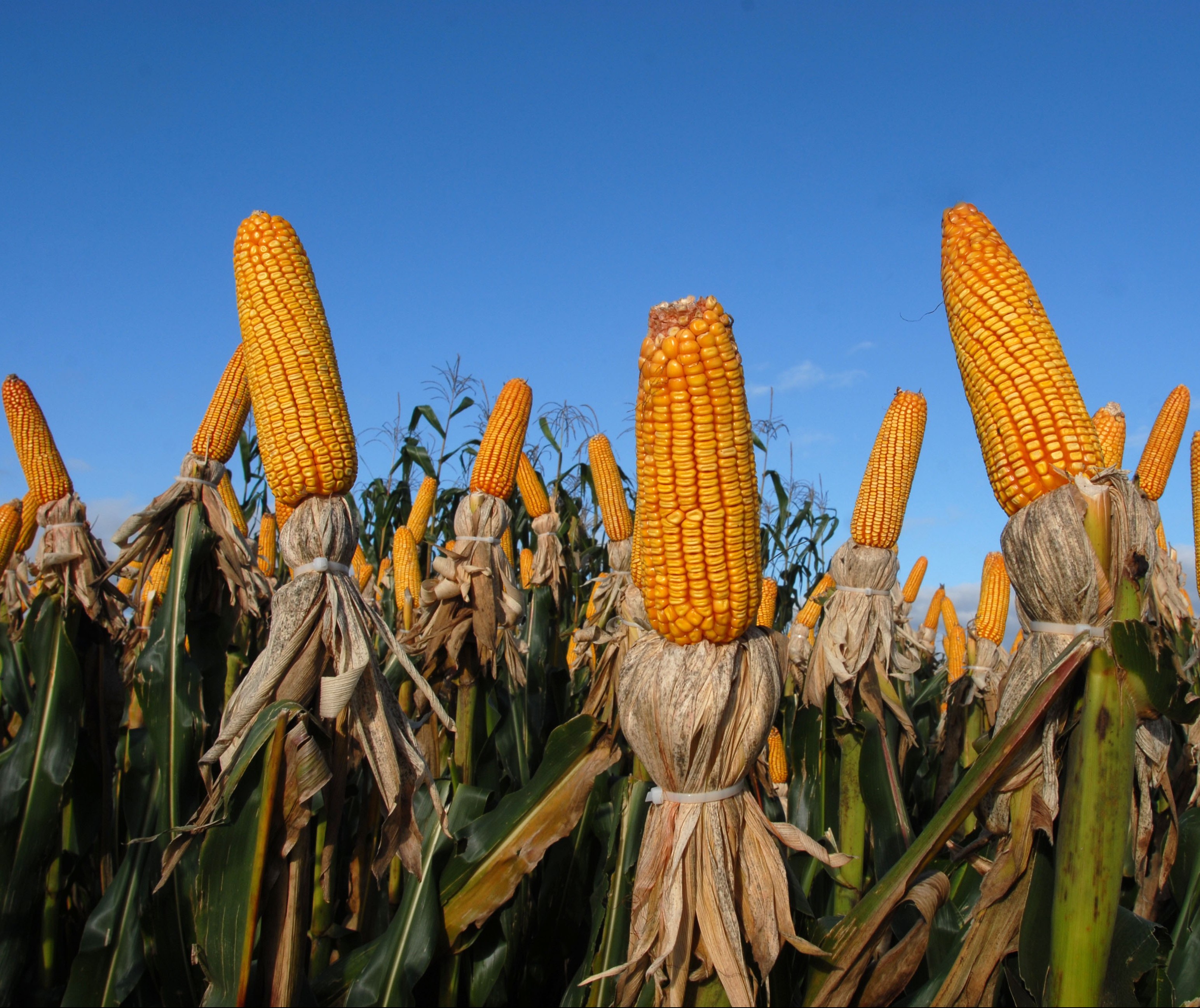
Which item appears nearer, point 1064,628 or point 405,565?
point 1064,628

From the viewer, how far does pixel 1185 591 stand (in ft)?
27.7

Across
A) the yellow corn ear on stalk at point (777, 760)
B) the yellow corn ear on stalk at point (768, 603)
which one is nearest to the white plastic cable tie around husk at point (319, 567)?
the yellow corn ear on stalk at point (777, 760)

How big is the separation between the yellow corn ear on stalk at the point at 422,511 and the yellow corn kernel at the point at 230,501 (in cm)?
282

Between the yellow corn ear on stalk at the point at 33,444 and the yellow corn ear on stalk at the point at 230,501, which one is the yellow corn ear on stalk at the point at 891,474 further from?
the yellow corn ear on stalk at the point at 33,444

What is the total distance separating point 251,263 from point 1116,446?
475 cm

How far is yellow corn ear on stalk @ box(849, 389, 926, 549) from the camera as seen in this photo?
4.66m

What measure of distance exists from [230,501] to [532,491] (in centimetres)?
406

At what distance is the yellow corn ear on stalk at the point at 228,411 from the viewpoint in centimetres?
416

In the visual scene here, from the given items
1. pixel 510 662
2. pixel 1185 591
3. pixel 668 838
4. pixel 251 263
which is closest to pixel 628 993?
pixel 668 838

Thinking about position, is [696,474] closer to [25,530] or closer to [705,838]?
[705,838]

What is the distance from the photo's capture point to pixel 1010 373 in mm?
2328

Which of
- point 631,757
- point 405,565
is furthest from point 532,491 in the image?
point 631,757

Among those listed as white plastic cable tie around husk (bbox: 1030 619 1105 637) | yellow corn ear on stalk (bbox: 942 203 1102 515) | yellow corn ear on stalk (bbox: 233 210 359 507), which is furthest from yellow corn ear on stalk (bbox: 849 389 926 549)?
yellow corn ear on stalk (bbox: 233 210 359 507)

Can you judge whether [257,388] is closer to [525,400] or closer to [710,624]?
[710,624]
